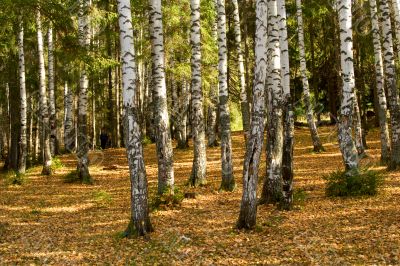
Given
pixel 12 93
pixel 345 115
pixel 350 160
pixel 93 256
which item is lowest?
pixel 93 256

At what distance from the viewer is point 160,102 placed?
1089 cm

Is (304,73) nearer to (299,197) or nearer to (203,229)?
(299,197)

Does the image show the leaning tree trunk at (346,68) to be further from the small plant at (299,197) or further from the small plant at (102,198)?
the small plant at (102,198)

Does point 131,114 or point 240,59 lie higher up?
point 240,59

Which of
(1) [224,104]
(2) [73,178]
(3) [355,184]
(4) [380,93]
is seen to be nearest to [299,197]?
(3) [355,184]

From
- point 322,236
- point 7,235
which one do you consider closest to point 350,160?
point 322,236

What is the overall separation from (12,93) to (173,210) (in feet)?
48.9

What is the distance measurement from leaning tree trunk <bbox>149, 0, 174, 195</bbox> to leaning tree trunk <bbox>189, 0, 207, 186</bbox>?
5.08 feet

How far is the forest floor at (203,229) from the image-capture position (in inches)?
276

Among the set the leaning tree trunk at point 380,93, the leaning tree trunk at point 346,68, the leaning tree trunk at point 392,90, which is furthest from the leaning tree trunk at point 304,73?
the leaning tree trunk at point 346,68

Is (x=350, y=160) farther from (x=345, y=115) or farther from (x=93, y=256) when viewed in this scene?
(x=93, y=256)

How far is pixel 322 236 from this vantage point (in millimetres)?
7715

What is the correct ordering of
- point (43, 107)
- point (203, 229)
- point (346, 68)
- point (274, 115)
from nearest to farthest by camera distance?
point (203, 229), point (274, 115), point (346, 68), point (43, 107)

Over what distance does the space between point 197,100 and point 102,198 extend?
4174 mm
